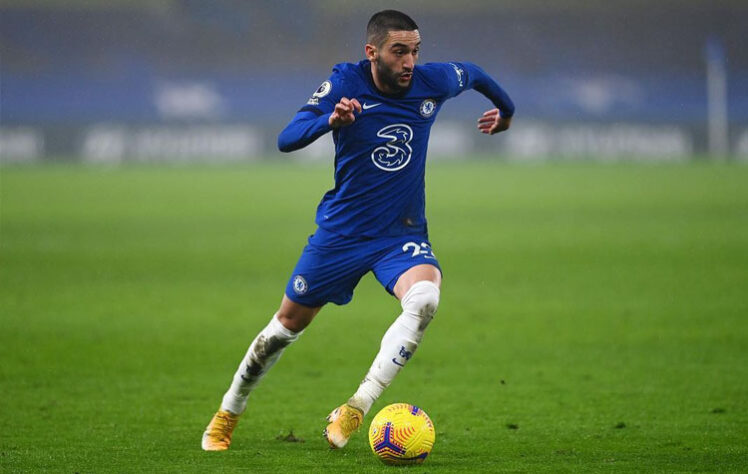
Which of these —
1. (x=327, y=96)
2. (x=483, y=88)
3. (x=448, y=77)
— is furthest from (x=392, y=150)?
(x=483, y=88)

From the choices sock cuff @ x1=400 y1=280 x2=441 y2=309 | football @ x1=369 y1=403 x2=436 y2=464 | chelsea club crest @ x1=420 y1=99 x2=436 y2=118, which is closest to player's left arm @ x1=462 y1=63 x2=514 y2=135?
chelsea club crest @ x1=420 y1=99 x2=436 y2=118

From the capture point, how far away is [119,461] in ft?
20.4

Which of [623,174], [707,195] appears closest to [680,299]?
[707,195]

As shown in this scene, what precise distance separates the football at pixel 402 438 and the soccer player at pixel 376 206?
226 mm

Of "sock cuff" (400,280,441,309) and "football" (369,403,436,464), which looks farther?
"sock cuff" (400,280,441,309)

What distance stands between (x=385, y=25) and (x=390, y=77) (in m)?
0.28

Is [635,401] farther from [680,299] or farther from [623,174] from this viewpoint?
[623,174]

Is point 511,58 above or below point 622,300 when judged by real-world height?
above

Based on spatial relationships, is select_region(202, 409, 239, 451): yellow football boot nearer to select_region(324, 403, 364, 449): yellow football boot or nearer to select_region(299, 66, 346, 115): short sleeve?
select_region(324, 403, 364, 449): yellow football boot

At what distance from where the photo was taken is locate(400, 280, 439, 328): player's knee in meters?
6.12

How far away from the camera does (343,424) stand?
6.15 metres

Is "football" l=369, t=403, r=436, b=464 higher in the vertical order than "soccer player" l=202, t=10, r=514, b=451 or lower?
lower

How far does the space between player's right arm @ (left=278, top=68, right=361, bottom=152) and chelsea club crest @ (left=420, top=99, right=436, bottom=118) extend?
457 mm

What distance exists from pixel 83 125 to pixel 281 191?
674 inches
